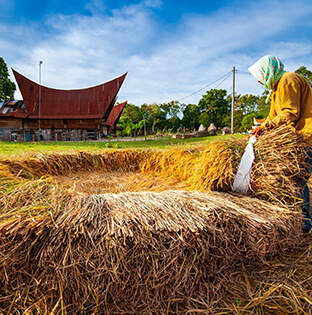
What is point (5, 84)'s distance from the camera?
21906 millimetres

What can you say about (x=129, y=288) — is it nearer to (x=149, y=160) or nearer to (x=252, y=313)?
(x=252, y=313)

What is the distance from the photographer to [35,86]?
15.7 m

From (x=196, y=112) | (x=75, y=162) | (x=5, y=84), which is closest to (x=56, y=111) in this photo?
(x=5, y=84)

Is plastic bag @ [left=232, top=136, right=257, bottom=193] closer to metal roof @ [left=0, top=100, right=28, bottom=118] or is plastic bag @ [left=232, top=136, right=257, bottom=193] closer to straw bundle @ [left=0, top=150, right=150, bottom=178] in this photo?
straw bundle @ [left=0, top=150, right=150, bottom=178]

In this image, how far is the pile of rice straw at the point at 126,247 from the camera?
112cm

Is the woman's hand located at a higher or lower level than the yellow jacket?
lower

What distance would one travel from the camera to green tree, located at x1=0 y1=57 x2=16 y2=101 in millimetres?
21517

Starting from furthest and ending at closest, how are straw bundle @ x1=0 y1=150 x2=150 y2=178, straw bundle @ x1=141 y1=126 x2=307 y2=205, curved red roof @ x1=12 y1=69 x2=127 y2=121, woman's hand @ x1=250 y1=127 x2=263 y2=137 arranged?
curved red roof @ x1=12 y1=69 x2=127 y2=121
straw bundle @ x1=0 y1=150 x2=150 y2=178
woman's hand @ x1=250 y1=127 x2=263 y2=137
straw bundle @ x1=141 y1=126 x2=307 y2=205

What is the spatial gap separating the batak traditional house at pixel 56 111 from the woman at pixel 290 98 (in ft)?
46.2

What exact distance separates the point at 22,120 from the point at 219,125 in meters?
35.4

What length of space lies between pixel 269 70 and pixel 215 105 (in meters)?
44.5

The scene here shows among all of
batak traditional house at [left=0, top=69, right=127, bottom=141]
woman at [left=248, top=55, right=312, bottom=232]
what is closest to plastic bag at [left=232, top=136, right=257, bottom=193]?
woman at [left=248, top=55, right=312, bottom=232]

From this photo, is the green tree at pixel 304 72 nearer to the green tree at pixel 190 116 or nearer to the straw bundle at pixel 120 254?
the green tree at pixel 190 116

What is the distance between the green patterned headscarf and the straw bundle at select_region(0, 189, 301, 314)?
1.44 meters
